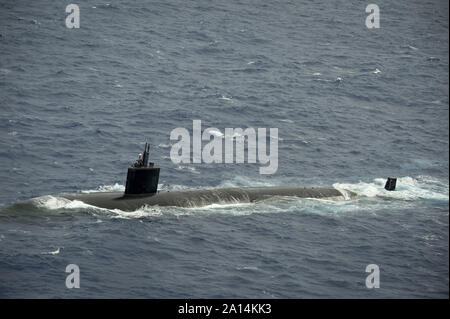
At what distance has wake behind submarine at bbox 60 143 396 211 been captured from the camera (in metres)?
62.0

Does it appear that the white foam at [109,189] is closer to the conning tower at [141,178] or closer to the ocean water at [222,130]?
the ocean water at [222,130]

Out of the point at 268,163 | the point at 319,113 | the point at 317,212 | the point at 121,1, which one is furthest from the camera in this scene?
the point at 121,1

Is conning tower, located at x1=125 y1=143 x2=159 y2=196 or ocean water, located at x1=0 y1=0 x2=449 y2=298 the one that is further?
conning tower, located at x1=125 y1=143 x2=159 y2=196

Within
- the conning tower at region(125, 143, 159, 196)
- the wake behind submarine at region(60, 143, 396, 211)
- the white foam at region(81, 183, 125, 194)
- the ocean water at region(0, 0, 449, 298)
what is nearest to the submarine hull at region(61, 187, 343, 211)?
the wake behind submarine at region(60, 143, 396, 211)

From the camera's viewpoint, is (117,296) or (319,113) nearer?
(117,296)

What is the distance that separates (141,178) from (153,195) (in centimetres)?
185

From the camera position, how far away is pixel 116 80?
336 ft

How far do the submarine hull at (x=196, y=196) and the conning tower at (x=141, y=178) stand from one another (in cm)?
43

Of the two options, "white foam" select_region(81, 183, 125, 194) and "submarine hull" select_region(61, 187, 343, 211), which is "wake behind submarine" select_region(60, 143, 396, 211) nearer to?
"submarine hull" select_region(61, 187, 343, 211)

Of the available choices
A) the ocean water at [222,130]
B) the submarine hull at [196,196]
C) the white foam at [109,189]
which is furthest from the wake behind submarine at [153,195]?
the white foam at [109,189]

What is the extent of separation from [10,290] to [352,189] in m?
38.0

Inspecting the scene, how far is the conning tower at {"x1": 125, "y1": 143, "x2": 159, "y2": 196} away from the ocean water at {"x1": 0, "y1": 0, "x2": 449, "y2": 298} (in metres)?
2.16

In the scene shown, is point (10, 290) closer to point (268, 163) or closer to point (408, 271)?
point (408, 271)
